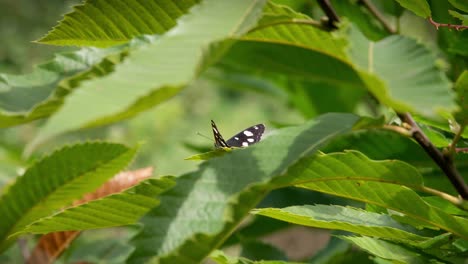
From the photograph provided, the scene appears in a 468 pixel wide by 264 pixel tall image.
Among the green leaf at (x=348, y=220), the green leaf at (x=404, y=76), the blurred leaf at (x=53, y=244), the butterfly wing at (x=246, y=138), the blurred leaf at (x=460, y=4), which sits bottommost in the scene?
the blurred leaf at (x=53, y=244)

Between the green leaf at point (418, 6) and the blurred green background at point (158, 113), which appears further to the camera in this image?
the blurred green background at point (158, 113)

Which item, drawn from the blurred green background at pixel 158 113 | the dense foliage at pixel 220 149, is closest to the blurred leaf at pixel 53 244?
the dense foliage at pixel 220 149

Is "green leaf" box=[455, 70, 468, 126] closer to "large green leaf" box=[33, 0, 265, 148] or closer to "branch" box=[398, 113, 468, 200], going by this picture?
"branch" box=[398, 113, 468, 200]

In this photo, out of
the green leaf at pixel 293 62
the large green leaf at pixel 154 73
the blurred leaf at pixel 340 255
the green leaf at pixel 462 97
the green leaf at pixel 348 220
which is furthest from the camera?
the green leaf at pixel 293 62

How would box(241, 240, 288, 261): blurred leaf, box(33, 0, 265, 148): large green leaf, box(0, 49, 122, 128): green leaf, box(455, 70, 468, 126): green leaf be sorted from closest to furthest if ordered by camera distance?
box(33, 0, 265, 148): large green leaf → box(0, 49, 122, 128): green leaf → box(455, 70, 468, 126): green leaf → box(241, 240, 288, 261): blurred leaf

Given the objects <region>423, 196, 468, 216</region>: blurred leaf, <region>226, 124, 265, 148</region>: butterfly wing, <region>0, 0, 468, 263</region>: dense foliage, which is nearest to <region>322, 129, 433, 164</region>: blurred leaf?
<region>0, 0, 468, 263</region>: dense foliage

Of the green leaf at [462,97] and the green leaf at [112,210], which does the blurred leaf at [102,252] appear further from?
the green leaf at [462,97]

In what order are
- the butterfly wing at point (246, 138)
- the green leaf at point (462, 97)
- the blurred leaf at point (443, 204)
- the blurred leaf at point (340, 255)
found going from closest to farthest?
the green leaf at point (462, 97) → the blurred leaf at point (443, 204) → the butterfly wing at point (246, 138) → the blurred leaf at point (340, 255)

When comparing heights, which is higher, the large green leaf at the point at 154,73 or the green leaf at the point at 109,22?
the green leaf at the point at 109,22
